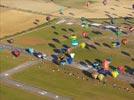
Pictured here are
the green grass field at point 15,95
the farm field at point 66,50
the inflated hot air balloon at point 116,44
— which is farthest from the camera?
the inflated hot air balloon at point 116,44

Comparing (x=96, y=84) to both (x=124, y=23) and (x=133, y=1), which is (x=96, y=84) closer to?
(x=124, y=23)

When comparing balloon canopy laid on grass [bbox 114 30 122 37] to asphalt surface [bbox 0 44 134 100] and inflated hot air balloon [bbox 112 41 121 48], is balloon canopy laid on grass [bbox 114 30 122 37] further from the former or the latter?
asphalt surface [bbox 0 44 134 100]

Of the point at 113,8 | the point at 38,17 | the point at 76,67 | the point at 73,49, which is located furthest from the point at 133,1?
the point at 76,67

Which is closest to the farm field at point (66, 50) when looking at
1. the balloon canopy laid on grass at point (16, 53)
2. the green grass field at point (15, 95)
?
the green grass field at point (15, 95)

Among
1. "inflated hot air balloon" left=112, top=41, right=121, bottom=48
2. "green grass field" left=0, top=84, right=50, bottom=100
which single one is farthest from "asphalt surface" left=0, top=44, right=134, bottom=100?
"inflated hot air balloon" left=112, top=41, right=121, bottom=48

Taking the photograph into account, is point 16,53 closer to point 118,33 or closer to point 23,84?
point 23,84

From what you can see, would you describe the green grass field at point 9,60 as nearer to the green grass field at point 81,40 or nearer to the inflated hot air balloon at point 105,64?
the green grass field at point 81,40
